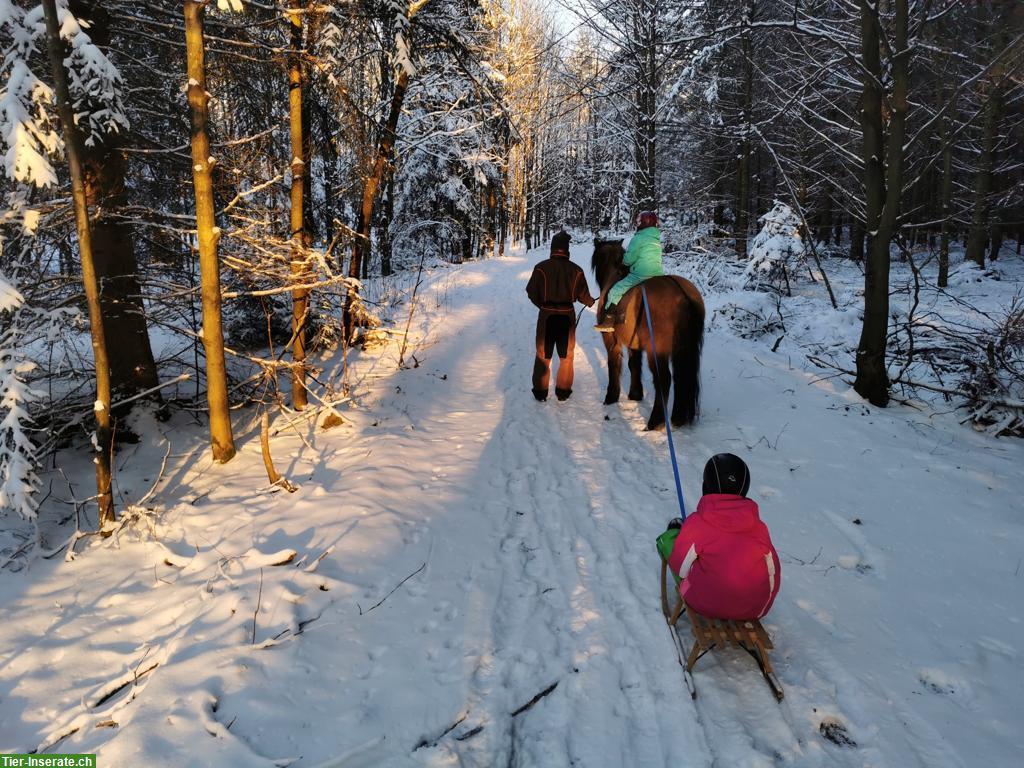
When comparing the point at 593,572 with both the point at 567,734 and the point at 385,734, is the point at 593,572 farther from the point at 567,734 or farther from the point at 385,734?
the point at 385,734

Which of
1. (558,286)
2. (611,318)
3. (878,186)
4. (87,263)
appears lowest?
(611,318)

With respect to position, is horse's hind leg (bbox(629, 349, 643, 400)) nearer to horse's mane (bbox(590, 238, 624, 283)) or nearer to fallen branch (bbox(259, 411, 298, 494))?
horse's mane (bbox(590, 238, 624, 283))

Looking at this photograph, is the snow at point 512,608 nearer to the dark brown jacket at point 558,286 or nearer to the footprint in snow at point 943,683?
the footprint in snow at point 943,683

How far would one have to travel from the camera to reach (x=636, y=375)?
7.27 m

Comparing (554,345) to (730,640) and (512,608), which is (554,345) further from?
(730,640)

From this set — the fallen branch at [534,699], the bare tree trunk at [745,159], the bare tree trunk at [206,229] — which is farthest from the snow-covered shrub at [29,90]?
the bare tree trunk at [745,159]

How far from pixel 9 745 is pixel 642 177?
57.9 feet

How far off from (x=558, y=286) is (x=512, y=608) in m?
4.75

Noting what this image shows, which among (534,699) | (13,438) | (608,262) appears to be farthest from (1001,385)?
(13,438)

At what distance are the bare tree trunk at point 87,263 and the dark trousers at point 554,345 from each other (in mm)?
4795

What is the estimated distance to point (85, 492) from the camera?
496 cm

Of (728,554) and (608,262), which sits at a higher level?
(608,262)

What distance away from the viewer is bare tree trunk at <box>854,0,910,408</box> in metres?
6.03

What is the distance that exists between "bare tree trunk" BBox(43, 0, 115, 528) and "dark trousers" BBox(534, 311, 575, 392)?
4795mm
